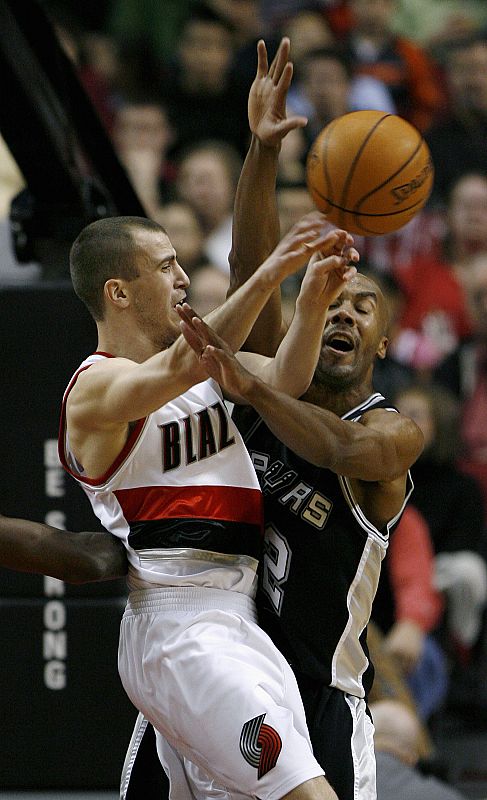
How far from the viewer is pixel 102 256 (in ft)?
14.2

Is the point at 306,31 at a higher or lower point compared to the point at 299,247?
lower

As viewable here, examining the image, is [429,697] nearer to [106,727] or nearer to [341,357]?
[106,727]

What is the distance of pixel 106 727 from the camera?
17.7 ft

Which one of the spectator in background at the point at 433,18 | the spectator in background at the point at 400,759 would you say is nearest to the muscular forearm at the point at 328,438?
the spectator in background at the point at 400,759

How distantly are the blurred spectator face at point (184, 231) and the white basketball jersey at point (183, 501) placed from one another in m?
3.91

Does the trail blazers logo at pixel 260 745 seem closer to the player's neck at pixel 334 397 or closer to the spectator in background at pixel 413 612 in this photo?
the player's neck at pixel 334 397

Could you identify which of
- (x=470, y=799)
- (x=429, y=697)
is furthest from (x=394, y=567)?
(x=470, y=799)

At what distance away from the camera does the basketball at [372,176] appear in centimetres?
431

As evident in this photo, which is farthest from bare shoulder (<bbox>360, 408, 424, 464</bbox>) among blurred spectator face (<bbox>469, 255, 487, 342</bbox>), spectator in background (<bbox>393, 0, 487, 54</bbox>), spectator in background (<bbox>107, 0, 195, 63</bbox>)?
spectator in background (<bbox>107, 0, 195, 63</bbox>)

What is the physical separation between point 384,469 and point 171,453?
0.66 m

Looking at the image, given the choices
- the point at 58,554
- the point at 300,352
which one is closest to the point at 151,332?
the point at 300,352

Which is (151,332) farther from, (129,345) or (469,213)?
(469,213)

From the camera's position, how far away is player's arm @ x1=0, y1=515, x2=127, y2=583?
4254mm

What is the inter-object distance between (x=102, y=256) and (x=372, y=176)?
2.83 ft
